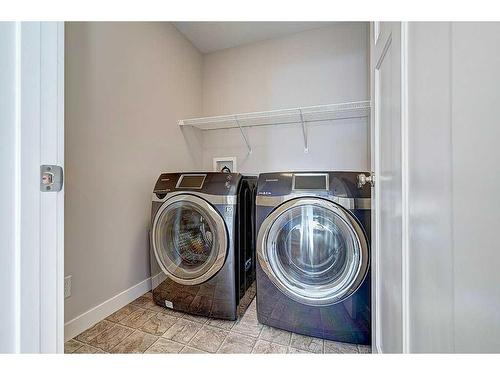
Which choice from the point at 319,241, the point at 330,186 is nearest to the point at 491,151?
the point at 330,186

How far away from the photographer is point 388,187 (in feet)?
2.44

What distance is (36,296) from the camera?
52 centimetres

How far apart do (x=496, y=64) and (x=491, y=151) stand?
116 mm

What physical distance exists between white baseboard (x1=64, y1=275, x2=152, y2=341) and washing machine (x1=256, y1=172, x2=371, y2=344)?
0.97 metres

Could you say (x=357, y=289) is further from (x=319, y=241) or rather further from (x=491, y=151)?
(x=491, y=151)

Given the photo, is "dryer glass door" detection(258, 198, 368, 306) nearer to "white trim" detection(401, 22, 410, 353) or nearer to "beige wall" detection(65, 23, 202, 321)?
"white trim" detection(401, 22, 410, 353)

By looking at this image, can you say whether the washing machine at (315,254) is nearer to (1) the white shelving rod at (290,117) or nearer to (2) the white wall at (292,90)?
(1) the white shelving rod at (290,117)

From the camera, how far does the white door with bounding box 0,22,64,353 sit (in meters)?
0.47

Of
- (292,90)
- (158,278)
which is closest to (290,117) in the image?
(292,90)

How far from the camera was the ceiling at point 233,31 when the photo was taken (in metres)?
2.01

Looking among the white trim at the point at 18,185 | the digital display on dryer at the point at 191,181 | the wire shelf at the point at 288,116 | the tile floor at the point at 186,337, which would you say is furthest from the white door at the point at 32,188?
the wire shelf at the point at 288,116

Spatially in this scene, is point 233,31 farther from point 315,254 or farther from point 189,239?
point 315,254

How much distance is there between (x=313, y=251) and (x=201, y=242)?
0.75m

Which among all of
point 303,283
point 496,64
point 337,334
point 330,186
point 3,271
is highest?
point 496,64
